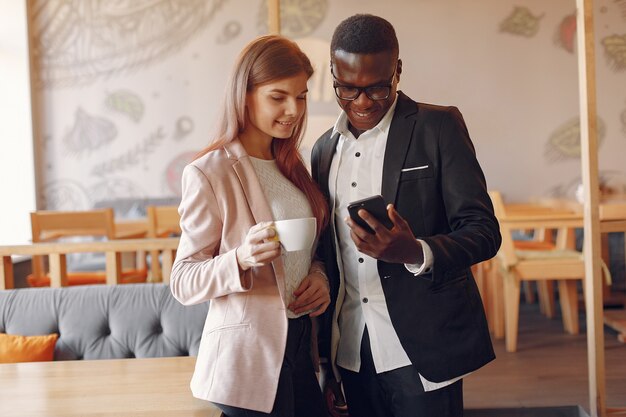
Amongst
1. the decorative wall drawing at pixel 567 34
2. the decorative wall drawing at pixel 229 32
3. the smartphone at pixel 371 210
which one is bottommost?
the smartphone at pixel 371 210

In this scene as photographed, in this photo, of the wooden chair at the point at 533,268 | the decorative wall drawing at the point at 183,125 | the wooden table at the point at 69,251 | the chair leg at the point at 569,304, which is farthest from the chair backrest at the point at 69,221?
the chair leg at the point at 569,304

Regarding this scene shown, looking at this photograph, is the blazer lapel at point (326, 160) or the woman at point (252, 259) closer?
the woman at point (252, 259)

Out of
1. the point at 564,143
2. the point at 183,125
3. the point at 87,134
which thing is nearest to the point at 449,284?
the point at 564,143

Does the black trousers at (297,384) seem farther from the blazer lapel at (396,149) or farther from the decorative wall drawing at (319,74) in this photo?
the decorative wall drawing at (319,74)

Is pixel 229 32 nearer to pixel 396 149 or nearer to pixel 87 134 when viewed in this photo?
pixel 87 134

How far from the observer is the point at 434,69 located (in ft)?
19.0

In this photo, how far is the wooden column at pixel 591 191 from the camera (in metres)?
2.57

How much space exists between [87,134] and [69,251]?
12.1 feet

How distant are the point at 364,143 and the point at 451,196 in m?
0.25

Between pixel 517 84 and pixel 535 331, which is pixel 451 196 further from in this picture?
pixel 517 84

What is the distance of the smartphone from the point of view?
1233 millimetres

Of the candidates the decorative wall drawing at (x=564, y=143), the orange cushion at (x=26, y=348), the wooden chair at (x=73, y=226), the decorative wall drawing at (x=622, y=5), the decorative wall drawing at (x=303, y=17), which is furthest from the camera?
the decorative wall drawing at (x=303, y=17)

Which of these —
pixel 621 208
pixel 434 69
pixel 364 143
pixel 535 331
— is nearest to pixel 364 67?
pixel 364 143

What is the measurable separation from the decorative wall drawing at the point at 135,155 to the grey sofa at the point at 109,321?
12.4 ft
